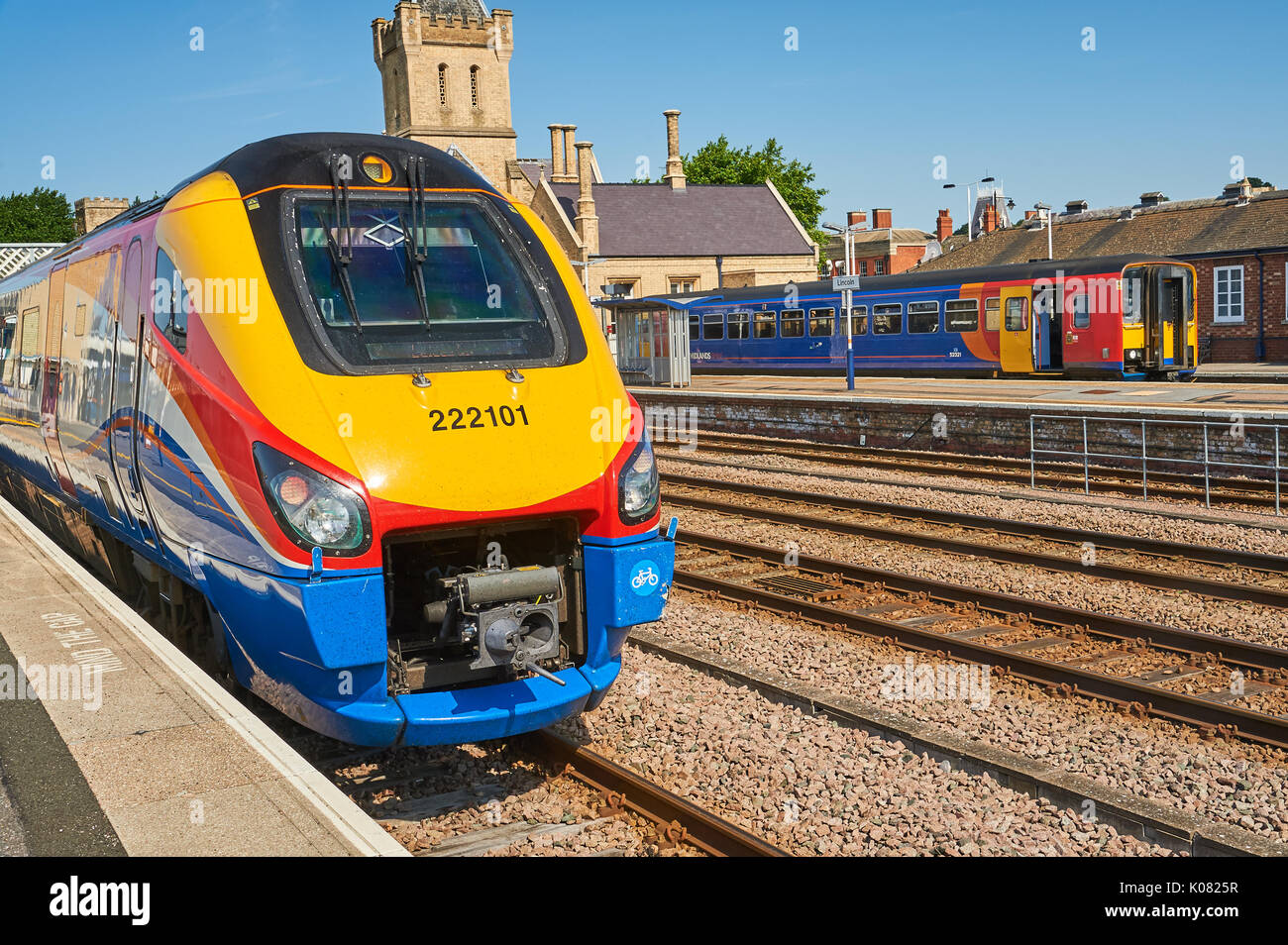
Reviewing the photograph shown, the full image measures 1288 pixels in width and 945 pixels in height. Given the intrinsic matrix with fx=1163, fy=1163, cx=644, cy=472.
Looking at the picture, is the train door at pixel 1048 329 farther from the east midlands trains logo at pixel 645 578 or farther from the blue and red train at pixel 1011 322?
the east midlands trains logo at pixel 645 578

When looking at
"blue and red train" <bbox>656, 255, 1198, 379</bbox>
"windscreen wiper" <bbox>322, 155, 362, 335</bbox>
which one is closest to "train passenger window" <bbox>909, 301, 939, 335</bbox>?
"blue and red train" <bbox>656, 255, 1198, 379</bbox>

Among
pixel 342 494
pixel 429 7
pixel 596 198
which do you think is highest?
pixel 429 7

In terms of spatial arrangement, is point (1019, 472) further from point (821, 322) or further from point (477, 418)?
point (821, 322)

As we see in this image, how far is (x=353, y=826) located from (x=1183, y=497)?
44.3 feet

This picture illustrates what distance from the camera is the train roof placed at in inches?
1033

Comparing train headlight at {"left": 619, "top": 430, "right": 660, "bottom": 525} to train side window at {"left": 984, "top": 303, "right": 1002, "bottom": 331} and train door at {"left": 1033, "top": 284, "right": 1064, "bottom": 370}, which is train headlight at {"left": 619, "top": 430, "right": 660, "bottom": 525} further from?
train side window at {"left": 984, "top": 303, "right": 1002, "bottom": 331}

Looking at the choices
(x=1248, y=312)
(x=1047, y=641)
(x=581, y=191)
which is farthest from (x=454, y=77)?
(x=1047, y=641)

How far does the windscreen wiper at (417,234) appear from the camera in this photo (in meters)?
5.89

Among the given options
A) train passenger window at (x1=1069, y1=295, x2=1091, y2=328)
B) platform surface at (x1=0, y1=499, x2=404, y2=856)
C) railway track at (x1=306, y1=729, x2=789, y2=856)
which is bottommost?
railway track at (x1=306, y1=729, x2=789, y2=856)

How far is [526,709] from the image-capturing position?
535 cm

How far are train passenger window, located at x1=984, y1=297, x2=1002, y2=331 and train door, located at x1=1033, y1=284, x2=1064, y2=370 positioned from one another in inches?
41.9

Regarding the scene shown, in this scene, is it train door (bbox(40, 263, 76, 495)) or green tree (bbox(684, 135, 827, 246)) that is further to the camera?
green tree (bbox(684, 135, 827, 246))
